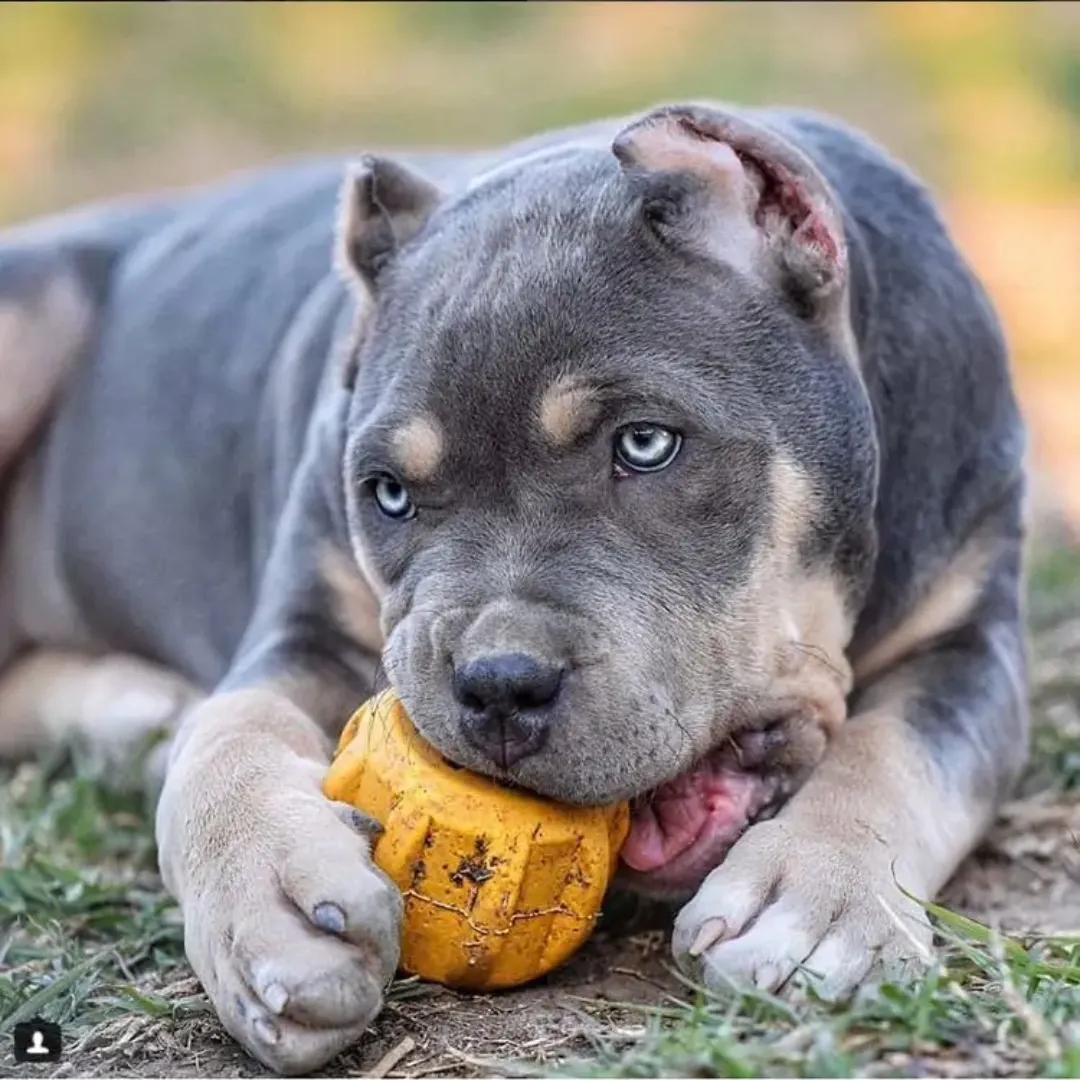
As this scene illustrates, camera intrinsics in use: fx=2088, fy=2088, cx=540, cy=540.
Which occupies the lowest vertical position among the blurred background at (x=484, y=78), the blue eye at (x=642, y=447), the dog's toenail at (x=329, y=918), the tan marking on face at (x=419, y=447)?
the blurred background at (x=484, y=78)

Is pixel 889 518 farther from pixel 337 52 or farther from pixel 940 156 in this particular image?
pixel 337 52

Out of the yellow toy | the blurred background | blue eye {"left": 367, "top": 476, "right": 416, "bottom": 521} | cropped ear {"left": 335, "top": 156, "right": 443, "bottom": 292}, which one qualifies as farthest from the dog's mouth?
the blurred background

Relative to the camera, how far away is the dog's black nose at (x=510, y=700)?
3.41m

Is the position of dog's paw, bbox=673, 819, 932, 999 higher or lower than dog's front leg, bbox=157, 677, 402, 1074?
higher

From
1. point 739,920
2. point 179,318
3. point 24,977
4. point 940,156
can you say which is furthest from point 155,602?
point 940,156

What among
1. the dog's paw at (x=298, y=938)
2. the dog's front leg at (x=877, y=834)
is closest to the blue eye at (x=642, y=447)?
the dog's front leg at (x=877, y=834)

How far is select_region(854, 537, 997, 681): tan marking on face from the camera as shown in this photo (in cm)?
448

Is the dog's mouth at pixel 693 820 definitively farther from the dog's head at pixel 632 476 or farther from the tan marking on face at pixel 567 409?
the tan marking on face at pixel 567 409

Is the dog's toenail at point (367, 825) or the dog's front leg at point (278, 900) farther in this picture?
the dog's toenail at point (367, 825)

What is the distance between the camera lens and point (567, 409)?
3.70 m

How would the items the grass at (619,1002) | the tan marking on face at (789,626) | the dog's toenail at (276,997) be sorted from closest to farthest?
the grass at (619,1002)
the dog's toenail at (276,997)
the tan marking on face at (789,626)

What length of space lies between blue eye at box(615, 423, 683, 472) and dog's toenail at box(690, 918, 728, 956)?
807 millimetres

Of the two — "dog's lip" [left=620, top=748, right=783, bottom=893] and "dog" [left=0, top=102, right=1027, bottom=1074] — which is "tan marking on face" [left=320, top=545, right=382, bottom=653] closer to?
"dog" [left=0, top=102, right=1027, bottom=1074]

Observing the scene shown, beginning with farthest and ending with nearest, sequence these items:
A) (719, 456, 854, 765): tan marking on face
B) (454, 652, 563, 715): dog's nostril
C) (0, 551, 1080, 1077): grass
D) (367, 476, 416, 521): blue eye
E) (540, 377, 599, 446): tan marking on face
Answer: (367, 476, 416, 521): blue eye < (719, 456, 854, 765): tan marking on face < (540, 377, 599, 446): tan marking on face < (454, 652, 563, 715): dog's nostril < (0, 551, 1080, 1077): grass
